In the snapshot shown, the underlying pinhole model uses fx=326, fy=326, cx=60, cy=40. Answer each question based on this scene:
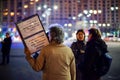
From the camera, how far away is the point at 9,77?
1268 cm

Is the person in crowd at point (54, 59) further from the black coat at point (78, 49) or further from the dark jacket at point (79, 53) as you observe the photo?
the black coat at point (78, 49)

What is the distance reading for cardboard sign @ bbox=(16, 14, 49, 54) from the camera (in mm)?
4801

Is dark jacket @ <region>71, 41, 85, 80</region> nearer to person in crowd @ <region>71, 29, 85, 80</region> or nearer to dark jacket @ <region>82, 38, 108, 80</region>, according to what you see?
person in crowd @ <region>71, 29, 85, 80</region>

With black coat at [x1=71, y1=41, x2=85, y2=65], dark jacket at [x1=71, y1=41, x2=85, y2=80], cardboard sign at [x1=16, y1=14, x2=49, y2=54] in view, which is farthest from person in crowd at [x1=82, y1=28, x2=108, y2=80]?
cardboard sign at [x1=16, y1=14, x2=49, y2=54]

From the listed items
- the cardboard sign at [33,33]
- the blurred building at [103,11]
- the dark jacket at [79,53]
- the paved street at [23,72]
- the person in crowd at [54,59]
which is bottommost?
the blurred building at [103,11]

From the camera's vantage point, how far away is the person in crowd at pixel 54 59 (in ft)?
15.0

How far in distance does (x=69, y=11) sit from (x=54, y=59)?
147 m

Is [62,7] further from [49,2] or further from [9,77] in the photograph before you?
[9,77]

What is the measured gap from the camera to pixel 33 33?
4867 mm

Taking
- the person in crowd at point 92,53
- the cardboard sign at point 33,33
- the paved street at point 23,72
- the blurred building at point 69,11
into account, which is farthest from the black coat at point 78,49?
the blurred building at point 69,11

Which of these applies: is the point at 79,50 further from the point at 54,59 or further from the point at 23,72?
the point at 23,72

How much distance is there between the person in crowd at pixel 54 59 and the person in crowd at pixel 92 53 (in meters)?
1.71

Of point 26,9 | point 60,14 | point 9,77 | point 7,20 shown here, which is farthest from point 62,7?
point 9,77

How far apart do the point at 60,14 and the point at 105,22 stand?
23.8 metres
